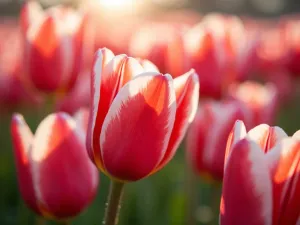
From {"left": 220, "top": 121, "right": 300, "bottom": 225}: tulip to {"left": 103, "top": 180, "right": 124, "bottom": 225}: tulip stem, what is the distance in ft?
0.79

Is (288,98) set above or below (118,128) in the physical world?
below

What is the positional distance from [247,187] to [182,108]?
248mm

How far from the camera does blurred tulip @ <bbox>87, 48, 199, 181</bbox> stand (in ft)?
3.67

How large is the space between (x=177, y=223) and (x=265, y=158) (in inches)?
54.8

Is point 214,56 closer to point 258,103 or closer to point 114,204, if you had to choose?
point 258,103

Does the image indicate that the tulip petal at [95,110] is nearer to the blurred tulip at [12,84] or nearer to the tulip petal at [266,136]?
the tulip petal at [266,136]

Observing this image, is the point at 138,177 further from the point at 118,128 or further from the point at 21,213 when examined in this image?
the point at 21,213

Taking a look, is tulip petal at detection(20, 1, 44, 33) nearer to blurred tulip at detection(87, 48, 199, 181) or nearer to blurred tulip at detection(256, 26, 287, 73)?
blurred tulip at detection(87, 48, 199, 181)

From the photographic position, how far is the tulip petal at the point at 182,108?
1.21 metres

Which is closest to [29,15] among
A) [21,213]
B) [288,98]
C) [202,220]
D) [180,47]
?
[180,47]

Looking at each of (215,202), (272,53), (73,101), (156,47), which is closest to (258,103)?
(215,202)

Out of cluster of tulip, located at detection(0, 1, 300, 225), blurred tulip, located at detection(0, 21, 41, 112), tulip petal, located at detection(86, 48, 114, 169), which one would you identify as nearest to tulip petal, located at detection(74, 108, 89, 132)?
Result: cluster of tulip, located at detection(0, 1, 300, 225)

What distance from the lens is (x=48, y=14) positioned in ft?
6.75

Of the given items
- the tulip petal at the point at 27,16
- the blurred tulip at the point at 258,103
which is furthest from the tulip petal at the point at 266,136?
the tulip petal at the point at 27,16
